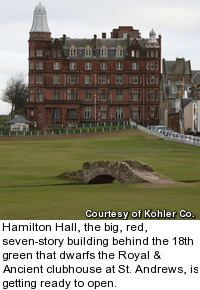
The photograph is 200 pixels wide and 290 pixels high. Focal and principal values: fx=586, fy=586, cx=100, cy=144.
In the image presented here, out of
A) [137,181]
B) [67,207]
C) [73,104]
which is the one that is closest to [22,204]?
[67,207]

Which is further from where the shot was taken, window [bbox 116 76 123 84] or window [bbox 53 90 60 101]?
window [bbox 116 76 123 84]

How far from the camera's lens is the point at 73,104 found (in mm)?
147625

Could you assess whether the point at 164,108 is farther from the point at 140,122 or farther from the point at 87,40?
the point at 87,40

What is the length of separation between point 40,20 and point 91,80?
20034mm

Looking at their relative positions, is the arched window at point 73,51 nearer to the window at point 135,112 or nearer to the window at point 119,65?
the window at point 119,65

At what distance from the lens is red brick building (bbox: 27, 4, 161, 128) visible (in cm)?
14762

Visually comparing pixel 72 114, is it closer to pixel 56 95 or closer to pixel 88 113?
pixel 88 113

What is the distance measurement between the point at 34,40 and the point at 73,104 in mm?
18665

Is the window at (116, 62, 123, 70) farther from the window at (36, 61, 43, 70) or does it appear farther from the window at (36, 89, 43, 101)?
the window at (36, 89, 43, 101)

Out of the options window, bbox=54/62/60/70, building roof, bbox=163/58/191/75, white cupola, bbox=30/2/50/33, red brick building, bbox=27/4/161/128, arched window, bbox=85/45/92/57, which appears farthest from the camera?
building roof, bbox=163/58/191/75

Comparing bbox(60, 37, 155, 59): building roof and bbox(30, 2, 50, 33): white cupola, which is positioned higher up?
bbox(30, 2, 50, 33): white cupola

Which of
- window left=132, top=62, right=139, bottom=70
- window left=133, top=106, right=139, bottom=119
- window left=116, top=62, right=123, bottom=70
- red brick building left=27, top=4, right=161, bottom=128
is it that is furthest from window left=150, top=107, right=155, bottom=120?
window left=116, top=62, right=123, bottom=70

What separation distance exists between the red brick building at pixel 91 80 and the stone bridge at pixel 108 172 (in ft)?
360

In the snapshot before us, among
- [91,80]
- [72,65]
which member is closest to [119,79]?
[91,80]
